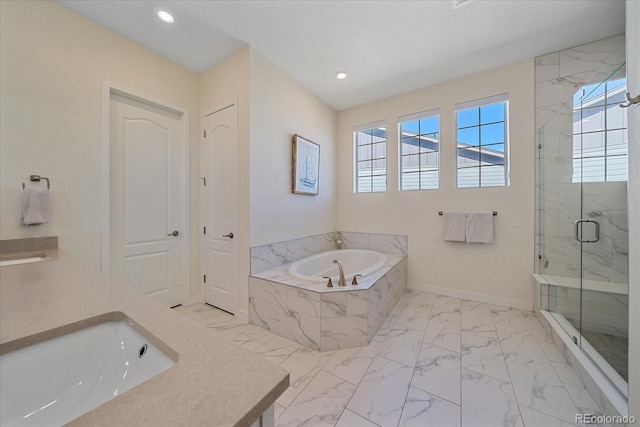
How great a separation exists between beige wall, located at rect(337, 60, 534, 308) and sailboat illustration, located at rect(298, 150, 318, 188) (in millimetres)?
781

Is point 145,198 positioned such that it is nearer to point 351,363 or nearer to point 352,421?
point 351,363

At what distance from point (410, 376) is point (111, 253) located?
2.71 m

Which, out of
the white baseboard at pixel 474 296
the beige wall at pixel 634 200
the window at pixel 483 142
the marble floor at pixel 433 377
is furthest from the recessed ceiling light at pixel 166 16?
the white baseboard at pixel 474 296

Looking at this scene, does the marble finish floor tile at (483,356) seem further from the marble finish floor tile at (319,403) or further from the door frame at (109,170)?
the door frame at (109,170)

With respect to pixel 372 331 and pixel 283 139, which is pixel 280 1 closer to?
pixel 283 139

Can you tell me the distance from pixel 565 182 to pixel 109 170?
4.27 meters

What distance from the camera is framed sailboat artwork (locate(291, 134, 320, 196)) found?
9.43 feet

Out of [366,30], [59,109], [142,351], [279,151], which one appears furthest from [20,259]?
[366,30]

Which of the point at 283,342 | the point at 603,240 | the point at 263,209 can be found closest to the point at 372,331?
the point at 283,342

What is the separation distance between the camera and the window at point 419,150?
10.2 feet

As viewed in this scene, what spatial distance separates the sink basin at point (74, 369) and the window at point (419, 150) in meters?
3.22

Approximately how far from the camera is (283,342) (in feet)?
6.70

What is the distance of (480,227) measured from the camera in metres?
2.75

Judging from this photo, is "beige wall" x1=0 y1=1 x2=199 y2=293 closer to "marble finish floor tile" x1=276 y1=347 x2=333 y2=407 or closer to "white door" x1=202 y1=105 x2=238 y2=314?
"white door" x1=202 y1=105 x2=238 y2=314
